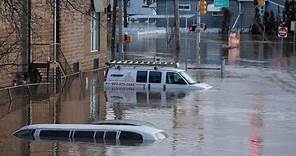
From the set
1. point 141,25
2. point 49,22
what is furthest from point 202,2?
point 141,25

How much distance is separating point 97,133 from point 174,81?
14585 mm

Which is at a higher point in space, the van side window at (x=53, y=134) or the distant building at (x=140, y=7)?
the distant building at (x=140, y=7)

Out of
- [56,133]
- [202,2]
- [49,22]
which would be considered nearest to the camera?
[56,133]

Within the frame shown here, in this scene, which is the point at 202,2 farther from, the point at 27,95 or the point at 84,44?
the point at 27,95

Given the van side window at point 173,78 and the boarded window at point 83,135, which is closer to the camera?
the boarded window at point 83,135

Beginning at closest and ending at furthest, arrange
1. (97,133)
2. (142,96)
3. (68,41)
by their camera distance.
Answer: (97,133), (142,96), (68,41)

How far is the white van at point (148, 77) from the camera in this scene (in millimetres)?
34656

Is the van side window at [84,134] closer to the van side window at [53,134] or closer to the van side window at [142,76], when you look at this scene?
the van side window at [53,134]

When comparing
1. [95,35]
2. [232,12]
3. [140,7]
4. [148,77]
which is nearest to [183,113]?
[148,77]

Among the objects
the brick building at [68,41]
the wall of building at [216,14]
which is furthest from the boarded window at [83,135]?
the wall of building at [216,14]

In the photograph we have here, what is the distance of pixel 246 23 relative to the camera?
369ft

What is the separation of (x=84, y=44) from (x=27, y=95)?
13.6 meters

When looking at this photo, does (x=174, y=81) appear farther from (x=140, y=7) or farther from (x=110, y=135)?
(x=140, y=7)

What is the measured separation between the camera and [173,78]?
3475 cm
